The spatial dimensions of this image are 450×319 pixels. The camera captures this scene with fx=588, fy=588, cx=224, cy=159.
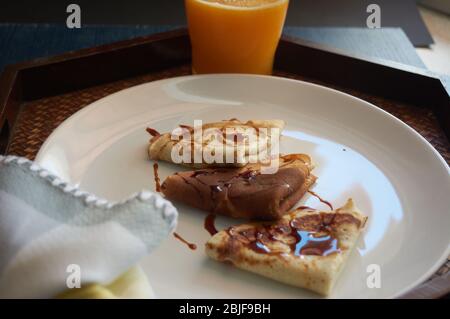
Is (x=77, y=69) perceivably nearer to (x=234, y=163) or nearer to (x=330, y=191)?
(x=234, y=163)

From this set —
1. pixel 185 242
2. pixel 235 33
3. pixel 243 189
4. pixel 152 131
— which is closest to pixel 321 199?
pixel 243 189

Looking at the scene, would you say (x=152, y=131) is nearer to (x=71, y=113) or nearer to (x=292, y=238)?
(x=71, y=113)

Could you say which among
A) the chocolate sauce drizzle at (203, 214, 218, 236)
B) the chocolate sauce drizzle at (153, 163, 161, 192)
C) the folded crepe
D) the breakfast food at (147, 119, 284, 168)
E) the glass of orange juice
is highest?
the glass of orange juice

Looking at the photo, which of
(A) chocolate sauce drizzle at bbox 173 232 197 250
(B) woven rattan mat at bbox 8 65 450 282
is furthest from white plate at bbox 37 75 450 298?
(B) woven rattan mat at bbox 8 65 450 282

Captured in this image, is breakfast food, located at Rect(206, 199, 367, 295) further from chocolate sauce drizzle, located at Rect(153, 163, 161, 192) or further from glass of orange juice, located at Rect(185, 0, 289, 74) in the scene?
glass of orange juice, located at Rect(185, 0, 289, 74)

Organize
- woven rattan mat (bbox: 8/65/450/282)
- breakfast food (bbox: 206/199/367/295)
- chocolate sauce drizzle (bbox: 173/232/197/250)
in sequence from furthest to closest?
woven rattan mat (bbox: 8/65/450/282) → chocolate sauce drizzle (bbox: 173/232/197/250) → breakfast food (bbox: 206/199/367/295)

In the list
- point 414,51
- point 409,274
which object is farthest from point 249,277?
point 414,51

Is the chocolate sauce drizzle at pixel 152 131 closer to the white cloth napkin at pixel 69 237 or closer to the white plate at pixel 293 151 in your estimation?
the white plate at pixel 293 151
